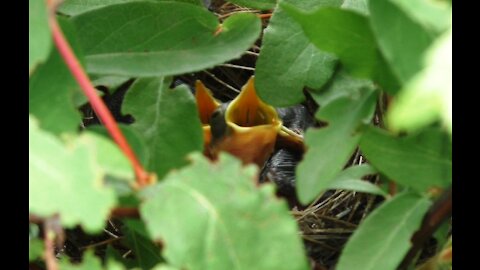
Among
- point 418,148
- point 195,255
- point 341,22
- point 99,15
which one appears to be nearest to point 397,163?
point 418,148

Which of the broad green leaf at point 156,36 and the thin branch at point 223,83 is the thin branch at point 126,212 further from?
the thin branch at point 223,83

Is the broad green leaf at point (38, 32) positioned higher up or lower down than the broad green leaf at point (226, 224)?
higher up

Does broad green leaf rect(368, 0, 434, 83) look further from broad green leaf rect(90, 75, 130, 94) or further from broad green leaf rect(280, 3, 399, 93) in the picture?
broad green leaf rect(90, 75, 130, 94)

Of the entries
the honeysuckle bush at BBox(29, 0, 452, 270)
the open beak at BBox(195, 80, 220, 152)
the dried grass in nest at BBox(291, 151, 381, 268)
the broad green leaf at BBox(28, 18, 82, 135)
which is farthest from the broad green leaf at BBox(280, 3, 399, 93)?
the open beak at BBox(195, 80, 220, 152)

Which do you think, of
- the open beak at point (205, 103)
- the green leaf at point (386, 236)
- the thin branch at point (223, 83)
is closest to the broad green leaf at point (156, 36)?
the green leaf at point (386, 236)

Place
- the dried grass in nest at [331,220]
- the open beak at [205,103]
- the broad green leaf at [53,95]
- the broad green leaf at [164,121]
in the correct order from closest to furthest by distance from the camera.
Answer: the broad green leaf at [53,95] < the broad green leaf at [164,121] < the dried grass in nest at [331,220] < the open beak at [205,103]

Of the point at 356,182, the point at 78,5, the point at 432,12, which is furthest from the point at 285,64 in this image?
the point at 432,12
